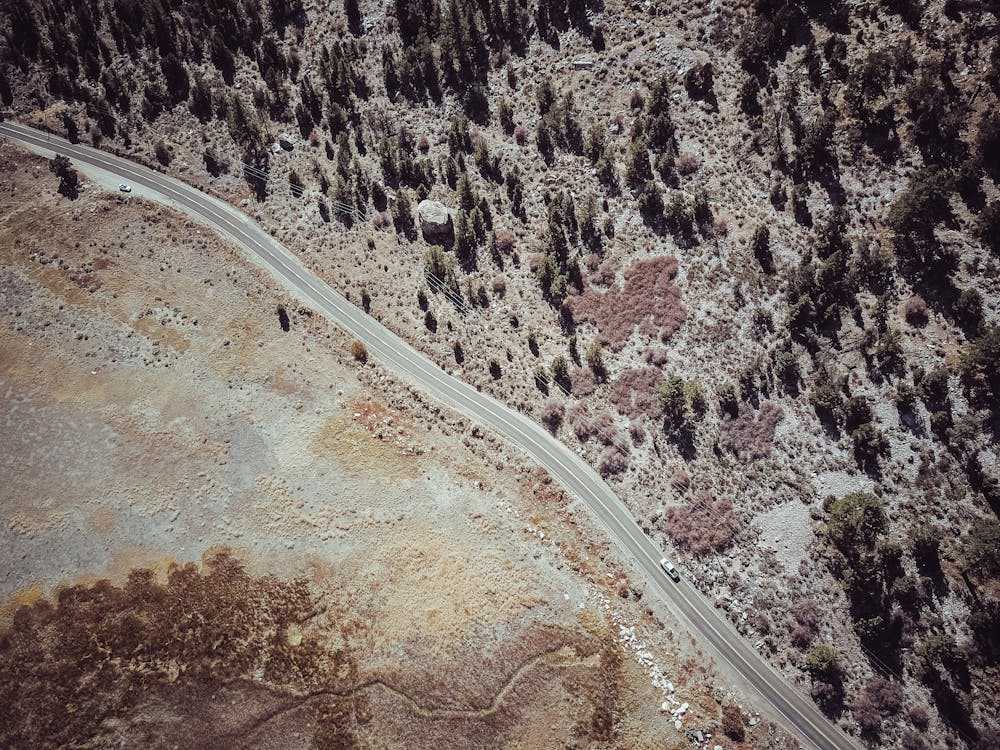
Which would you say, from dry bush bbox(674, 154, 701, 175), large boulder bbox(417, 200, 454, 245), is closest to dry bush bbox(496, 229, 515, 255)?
large boulder bbox(417, 200, 454, 245)

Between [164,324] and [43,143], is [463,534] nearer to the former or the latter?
[164,324]

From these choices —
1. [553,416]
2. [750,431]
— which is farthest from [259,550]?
[750,431]

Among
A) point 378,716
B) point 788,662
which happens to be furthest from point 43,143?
point 788,662

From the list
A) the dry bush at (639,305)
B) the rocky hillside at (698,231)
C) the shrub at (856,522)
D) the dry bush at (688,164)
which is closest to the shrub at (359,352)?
the rocky hillside at (698,231)

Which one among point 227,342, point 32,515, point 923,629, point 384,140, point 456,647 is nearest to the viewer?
point 923,629

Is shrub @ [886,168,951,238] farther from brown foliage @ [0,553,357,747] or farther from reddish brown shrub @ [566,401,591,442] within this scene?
brown foliage @ [0,553,357,747]

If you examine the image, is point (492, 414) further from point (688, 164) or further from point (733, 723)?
point (733, 723)
